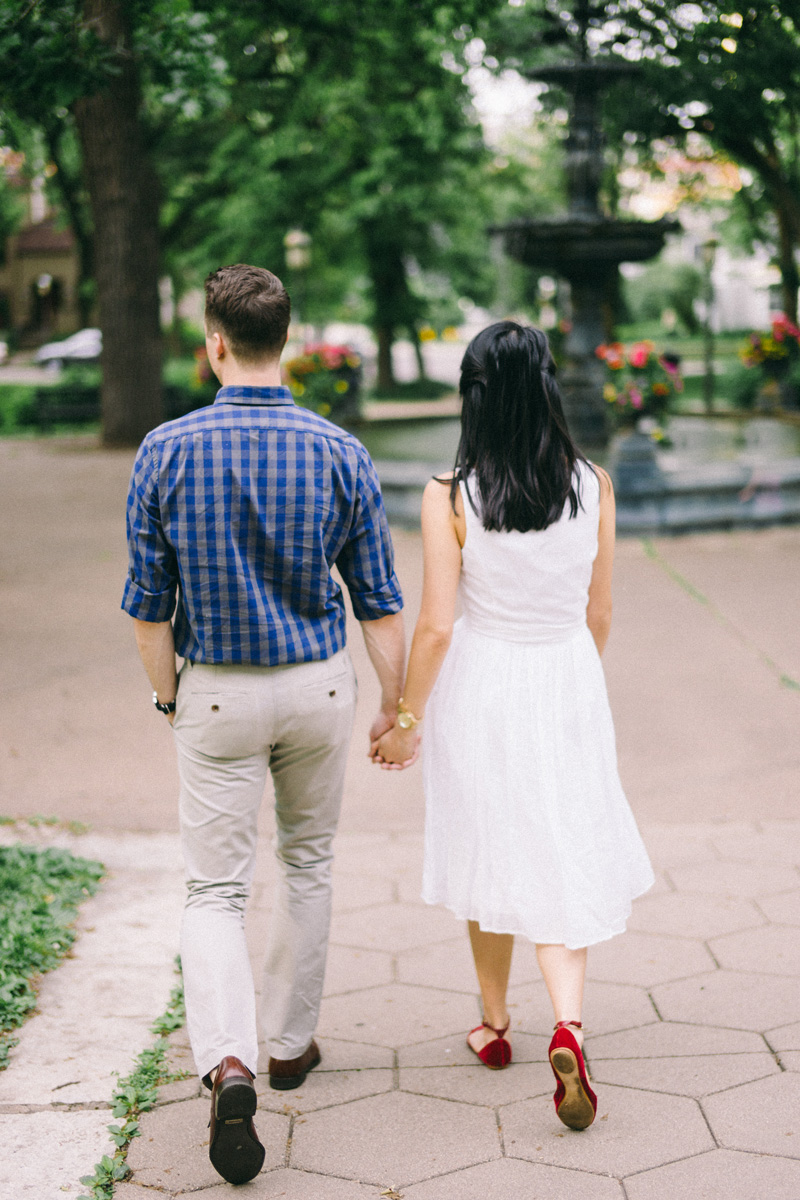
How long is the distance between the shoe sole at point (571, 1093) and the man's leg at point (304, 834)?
67 cm

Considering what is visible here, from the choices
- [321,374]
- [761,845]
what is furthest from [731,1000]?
[321,374]

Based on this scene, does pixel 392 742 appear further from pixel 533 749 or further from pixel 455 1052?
pixel 455 1052

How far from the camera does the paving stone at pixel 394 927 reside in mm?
3900

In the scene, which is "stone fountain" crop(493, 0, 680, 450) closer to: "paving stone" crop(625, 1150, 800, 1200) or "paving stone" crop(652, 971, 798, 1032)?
"paving stone" crop(652, 971, 798, 1032)

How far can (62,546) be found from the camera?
36.6ft

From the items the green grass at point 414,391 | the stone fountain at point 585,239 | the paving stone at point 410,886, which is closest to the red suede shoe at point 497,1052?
the paving stone at point 410,886

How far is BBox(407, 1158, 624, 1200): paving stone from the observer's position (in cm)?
251

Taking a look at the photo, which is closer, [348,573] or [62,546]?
[348,573]

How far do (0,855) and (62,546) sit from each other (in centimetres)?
715

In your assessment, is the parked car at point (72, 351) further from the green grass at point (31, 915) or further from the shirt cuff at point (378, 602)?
the shirt cuff at point (378, 602)

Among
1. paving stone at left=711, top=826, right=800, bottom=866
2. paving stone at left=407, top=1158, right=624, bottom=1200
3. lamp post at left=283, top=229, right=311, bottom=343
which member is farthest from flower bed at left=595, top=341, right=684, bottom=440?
lamp post at left=283, top=229, right=311, bottom=343

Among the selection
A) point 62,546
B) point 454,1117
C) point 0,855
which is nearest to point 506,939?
point 454,1117

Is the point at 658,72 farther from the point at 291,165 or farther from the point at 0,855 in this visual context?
the point at 291,165

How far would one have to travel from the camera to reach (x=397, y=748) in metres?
3.00
